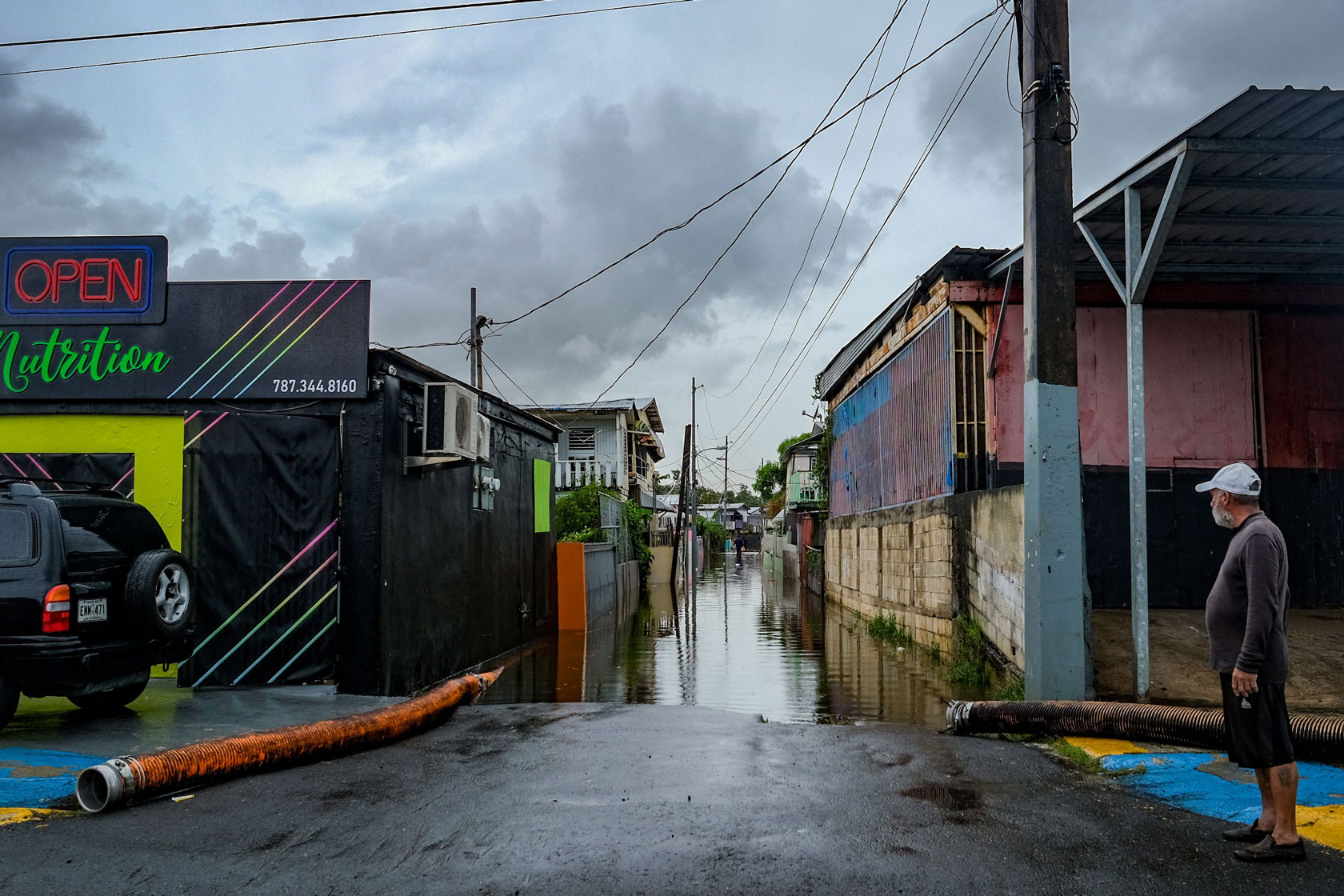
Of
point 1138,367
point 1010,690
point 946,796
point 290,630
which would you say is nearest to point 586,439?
point 290,630

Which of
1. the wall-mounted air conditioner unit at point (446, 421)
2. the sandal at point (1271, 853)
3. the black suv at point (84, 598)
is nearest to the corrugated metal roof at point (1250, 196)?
the sandal at point (1271, 853)

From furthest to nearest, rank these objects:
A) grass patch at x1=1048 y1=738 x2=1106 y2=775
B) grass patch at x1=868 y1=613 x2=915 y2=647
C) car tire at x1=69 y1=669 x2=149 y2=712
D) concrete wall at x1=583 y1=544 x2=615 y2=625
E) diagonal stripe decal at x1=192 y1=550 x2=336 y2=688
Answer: concrete wall at x1=583 y1=544 x2=615 y2=625, grass patch at x1=868 y1=613 x2=915 y2=647, diagonal stripe decal at x1=192 y1=550 x2=336 y2=688, car tire at x1=69 y1=669 x2=149 y2=712, grass patch at x1=1048 y1=738 x2=1106 y2=775

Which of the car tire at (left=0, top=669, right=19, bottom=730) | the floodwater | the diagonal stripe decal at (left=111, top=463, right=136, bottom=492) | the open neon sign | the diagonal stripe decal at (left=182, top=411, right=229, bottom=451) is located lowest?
the floodwater

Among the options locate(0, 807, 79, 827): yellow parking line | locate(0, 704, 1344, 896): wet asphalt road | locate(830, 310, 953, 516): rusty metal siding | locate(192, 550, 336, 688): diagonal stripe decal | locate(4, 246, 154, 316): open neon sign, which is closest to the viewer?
locate(0, 704, 1344, 896): wet asphalt road

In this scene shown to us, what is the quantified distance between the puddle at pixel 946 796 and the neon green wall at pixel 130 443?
286 inches

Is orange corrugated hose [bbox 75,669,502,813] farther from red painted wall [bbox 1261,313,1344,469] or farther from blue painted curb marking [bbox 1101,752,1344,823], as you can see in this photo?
red painted wall [bbox 1261,313,1344,469]

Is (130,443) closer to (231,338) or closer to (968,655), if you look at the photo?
(231,338)

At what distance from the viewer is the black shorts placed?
4328 millimetres

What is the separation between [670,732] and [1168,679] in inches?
179

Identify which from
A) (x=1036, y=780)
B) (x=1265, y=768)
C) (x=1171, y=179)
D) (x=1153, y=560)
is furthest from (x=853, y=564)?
(x=1265, y=768)

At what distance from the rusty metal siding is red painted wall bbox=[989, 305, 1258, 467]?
1.50m

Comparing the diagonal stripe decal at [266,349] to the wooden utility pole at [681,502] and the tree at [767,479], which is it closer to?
the wooden utility pole at [681,502]

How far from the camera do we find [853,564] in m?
21.9

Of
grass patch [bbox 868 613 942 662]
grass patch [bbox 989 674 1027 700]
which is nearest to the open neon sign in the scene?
grass patch [bbox 989 674 1027 700]
